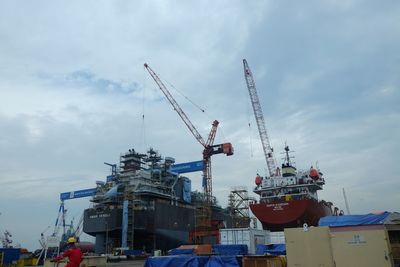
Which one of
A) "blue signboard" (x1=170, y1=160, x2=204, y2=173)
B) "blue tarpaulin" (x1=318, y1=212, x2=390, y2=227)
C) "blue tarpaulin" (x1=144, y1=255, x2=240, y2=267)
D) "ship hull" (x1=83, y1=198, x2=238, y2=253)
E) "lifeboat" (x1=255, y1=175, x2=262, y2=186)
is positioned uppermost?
"blue signboard" (x1=170, y1=160, x2=204, y2=173)

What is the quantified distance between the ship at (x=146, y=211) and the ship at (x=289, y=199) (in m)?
9.37

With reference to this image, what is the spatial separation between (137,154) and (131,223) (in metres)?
14.8

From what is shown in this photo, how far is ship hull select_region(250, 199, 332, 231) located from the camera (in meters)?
45.8

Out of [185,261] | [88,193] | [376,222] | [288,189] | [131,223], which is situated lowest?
[185,261]

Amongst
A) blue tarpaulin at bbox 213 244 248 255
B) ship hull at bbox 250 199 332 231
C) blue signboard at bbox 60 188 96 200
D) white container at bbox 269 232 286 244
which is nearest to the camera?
blue tarpaulin at bbox 213 244 248 255

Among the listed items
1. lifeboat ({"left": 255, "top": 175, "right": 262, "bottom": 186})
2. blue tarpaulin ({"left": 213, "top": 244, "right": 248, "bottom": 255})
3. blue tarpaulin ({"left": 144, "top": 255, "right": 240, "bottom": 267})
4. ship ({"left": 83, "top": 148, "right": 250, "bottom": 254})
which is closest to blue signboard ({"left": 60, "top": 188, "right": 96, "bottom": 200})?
ship ({"left": 83, "top": 148, "right": 250, "bottom": 254})

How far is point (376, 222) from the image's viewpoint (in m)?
10.8

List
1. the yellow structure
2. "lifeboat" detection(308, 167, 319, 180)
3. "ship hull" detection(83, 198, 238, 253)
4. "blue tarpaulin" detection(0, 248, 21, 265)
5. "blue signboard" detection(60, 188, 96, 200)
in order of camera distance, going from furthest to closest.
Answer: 1. "blue signboard" detection(60, 188, 96, 200)
2. "lifeboat" detection(308, 167, 319, 180)
3. "ship hull" detection(83, 198, 238, 253)
4. "blue tarpaulin" detection(0, 248, 21, 265)
5. the yellow structure

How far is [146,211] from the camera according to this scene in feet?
169

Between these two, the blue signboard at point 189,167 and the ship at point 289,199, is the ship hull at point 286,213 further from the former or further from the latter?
the blue signboard at point 189,167

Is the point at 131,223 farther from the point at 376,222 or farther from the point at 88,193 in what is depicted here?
the point at 376,222

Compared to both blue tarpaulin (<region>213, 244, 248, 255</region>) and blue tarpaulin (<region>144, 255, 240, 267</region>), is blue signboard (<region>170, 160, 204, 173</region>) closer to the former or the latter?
blue tarpaulin (<region>213, 244, 248, 255</region>)

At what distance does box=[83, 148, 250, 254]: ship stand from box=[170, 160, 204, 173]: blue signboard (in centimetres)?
99

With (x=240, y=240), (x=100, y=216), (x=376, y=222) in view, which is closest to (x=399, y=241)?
(x=376, y=222)
